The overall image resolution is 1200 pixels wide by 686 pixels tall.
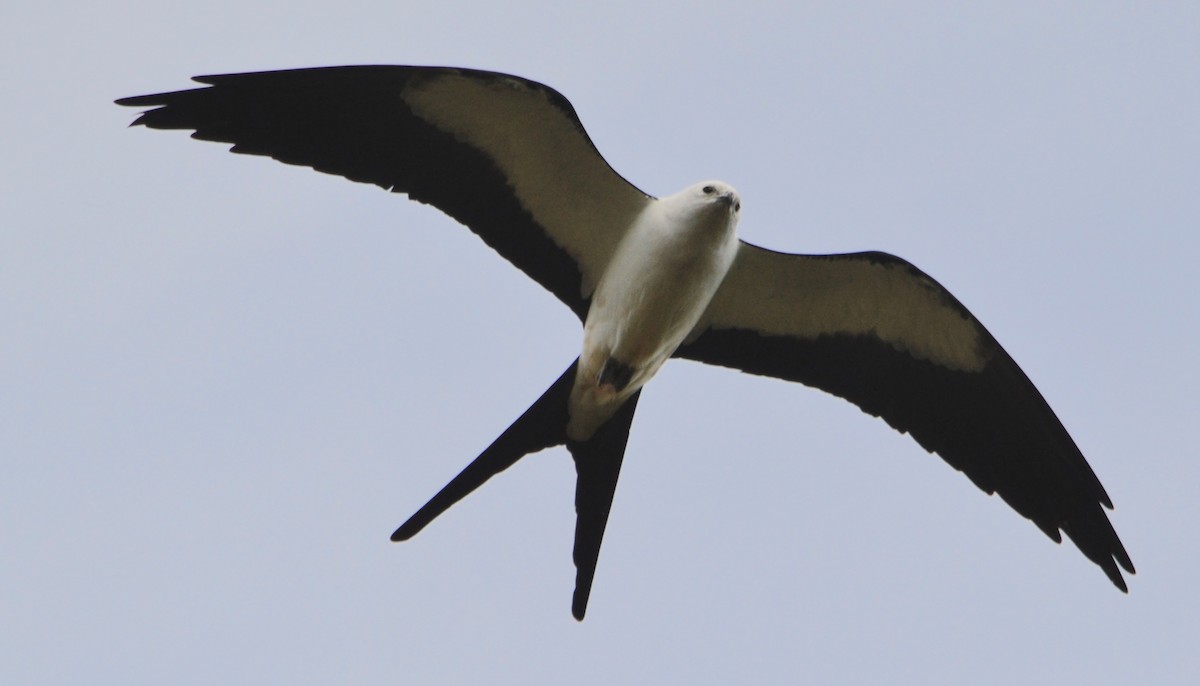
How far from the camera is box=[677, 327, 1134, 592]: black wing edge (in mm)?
10188

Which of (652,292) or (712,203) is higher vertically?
(712,203)

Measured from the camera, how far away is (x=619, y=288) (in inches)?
376

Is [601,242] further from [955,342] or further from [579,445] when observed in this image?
[955,342]

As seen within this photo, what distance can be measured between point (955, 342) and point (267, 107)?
173 inches

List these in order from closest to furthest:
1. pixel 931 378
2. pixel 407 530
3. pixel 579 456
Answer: pixel 407 530, pixel 579 456, pixel 931 378

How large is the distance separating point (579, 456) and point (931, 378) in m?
2.30

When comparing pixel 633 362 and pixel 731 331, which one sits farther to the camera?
pixel 731 331

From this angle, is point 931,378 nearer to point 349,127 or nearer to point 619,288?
point 619,288

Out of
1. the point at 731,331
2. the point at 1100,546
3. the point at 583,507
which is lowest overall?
the point at 583,507

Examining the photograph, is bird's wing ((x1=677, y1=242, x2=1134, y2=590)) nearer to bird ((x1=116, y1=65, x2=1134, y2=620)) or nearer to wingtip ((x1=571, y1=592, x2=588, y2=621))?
bird ((x1=116, y1=65, x2=1134, y2=620))

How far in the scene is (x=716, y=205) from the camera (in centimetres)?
917

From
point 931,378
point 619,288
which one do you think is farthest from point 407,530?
point 931,378

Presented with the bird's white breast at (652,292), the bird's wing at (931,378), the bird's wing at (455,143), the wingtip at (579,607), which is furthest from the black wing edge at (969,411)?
the wingtip at (579,607)

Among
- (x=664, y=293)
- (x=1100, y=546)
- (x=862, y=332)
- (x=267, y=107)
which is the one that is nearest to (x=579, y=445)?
(x=664, y=293)
